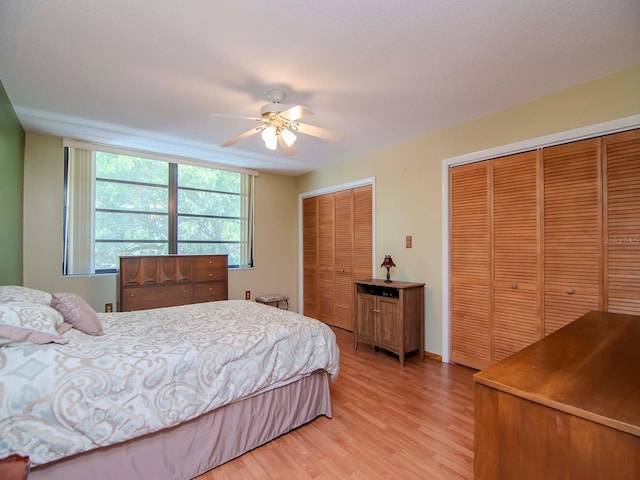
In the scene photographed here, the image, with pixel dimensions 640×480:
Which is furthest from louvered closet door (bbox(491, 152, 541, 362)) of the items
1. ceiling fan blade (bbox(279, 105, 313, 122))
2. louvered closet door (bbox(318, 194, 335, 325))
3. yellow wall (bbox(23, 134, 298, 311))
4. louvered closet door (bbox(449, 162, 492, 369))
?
yellow wall (bbox(23, 134, 298, 311))

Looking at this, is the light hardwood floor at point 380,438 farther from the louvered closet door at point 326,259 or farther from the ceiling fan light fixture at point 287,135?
the ceiling fan light fixture at point 287,135

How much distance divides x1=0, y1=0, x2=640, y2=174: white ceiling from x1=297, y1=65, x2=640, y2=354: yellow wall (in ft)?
0.48

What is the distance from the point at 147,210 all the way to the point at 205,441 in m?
3.38

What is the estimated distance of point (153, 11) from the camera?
5.36 ft

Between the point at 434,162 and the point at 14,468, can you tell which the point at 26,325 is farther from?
the point at 434,162

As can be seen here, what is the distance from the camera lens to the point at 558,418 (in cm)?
83

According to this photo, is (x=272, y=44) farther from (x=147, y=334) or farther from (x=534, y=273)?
(x=534, y=273)

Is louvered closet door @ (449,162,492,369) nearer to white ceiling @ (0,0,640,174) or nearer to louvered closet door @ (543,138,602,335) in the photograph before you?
louvered closet door @ (543,138,602,335)

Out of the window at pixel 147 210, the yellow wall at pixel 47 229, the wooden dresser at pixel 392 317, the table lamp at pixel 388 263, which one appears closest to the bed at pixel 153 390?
the wooden dresser at pixel 392 317

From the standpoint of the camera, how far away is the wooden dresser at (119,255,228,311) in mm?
3557

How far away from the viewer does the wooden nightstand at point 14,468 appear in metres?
0.88

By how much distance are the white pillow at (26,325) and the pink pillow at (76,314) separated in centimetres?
30

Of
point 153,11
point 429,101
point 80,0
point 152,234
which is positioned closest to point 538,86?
point 429,101

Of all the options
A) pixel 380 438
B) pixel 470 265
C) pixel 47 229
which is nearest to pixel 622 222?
pixel 470 265
